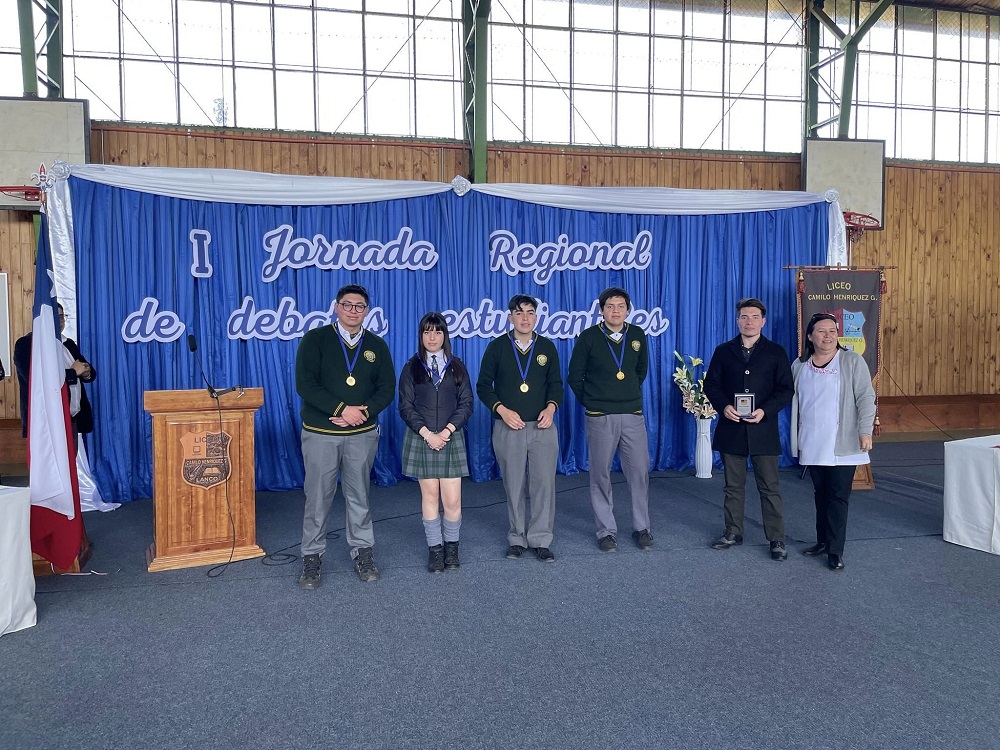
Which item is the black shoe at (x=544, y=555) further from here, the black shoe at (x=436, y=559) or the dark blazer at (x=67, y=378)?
the dark blazer at (x=67, y=378)

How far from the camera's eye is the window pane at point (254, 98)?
705cm

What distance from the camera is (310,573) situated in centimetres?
342

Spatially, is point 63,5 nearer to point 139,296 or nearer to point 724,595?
point 139,296

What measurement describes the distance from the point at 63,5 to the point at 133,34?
60cm

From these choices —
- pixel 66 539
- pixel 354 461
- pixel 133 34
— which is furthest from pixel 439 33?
pixel 66 539

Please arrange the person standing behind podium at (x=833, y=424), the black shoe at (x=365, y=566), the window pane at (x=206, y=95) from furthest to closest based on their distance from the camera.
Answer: the window pane at (x=206, y=95)
the person standing behind podium at (x=833, y=424)
the black shoe at (x=365, y=566)

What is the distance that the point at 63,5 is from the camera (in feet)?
21.5

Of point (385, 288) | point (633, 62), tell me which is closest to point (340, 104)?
point (385, 288)

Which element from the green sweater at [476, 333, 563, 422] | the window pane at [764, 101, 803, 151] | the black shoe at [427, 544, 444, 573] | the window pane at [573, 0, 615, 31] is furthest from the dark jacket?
the window pane at [764, 101, 803, 151]

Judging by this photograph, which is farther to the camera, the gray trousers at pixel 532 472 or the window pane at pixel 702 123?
the window pane at pixel 702 123

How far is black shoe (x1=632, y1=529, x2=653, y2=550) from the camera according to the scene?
402cm

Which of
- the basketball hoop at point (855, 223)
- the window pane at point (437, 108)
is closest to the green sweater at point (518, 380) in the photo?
the basketball hoop at point (855, 223)

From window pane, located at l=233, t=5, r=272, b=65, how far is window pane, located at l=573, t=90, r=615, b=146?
334cm

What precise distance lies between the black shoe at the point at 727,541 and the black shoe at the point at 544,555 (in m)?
0.97
